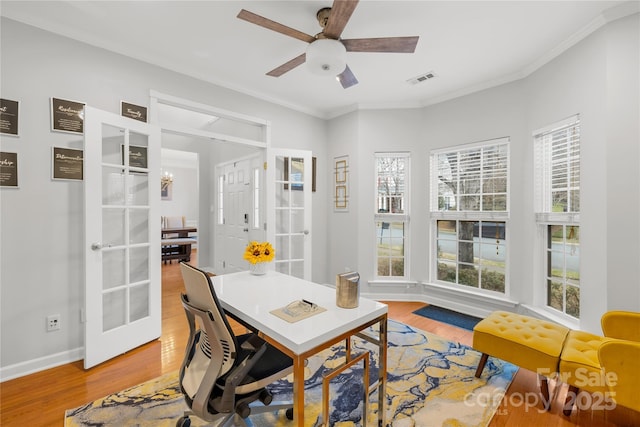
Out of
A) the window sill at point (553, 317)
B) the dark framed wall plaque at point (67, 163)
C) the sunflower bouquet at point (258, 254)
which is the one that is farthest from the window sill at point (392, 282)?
the dark framed wall plaque at point (67, 163)

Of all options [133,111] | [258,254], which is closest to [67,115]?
[133,111]

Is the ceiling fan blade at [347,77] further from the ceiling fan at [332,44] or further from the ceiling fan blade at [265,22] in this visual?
the ceiling fan blade at [265,22]

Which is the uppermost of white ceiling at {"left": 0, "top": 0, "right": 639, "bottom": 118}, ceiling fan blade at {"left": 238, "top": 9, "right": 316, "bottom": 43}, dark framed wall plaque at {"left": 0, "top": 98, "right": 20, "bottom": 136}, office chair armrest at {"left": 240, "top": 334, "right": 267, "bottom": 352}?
white ceiling at {"left": 0, "top": 0, "right": 639, "bottom": 118}

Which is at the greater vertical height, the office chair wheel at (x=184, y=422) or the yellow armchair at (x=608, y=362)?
the yellow armchair at (x=608, y=362)

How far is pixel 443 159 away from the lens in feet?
12.4

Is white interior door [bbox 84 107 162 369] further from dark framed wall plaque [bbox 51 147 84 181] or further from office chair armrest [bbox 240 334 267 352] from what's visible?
office chair armrest [bbox 240 334 267 352]

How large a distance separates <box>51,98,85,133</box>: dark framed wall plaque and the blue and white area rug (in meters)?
2.12

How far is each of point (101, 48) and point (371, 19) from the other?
7.84 feet

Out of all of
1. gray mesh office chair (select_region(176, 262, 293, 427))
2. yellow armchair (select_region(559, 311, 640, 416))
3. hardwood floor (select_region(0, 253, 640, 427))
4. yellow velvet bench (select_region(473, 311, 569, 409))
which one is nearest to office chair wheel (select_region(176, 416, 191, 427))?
gray mesh office chair (select_region(176, 262, 293, 427))

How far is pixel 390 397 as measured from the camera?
6.31 feet

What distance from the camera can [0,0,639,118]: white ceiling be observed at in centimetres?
210

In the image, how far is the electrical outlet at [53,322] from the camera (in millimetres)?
2279

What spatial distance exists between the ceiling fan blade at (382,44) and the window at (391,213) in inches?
81.6

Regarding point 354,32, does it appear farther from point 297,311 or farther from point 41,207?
point 41,207
